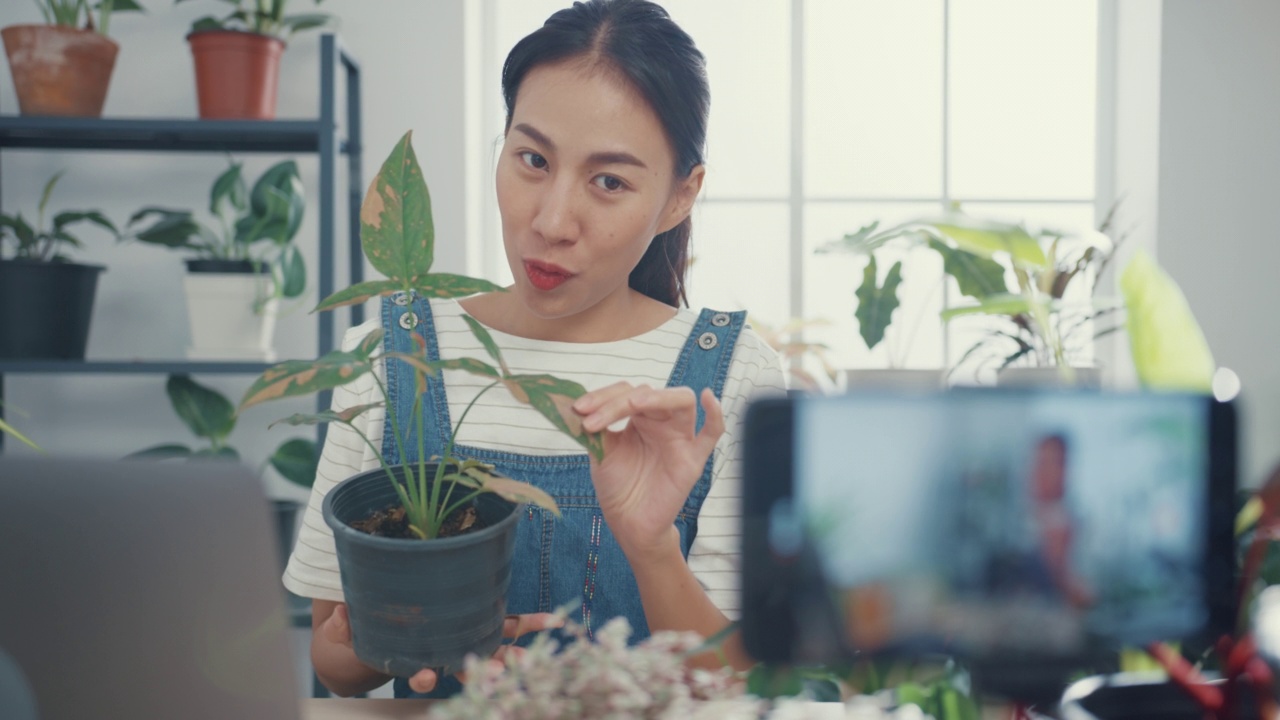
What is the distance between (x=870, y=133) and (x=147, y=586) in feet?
7.91

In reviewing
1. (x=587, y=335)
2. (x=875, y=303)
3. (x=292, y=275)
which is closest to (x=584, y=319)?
(x=587, y=335)

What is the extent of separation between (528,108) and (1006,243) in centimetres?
52

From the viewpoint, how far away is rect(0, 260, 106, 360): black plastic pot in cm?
171

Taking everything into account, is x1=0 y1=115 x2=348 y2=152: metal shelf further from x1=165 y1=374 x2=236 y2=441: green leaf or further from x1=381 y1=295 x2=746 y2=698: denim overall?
x1=381 y1=295 x2=746 y2=698: denim overall

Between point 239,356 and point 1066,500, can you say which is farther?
point 239,356

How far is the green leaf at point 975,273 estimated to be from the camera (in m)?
1.34

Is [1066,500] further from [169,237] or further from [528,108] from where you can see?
[169,237]

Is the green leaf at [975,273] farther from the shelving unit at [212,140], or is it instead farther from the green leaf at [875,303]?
the shelving unit at [212,140]

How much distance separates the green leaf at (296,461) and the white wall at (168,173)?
0.21m

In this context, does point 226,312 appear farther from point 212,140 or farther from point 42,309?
point 212,140

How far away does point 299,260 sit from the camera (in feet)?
6.12

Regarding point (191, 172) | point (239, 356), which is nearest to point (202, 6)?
point (191, 172)

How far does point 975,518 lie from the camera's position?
0.40m

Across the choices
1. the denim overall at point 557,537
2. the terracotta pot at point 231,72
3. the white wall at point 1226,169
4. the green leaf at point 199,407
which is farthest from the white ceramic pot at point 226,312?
the white wall at point 1226,169
